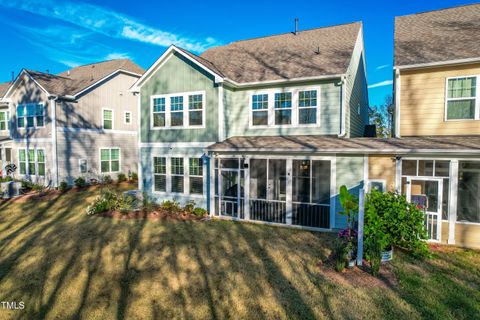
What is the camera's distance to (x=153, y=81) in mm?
15031

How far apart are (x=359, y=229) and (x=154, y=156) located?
11.1 metres

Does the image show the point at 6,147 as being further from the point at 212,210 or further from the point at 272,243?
the point at 272,243

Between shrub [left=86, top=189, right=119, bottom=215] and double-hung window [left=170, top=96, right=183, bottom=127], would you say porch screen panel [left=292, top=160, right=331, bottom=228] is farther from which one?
shrub [left=86, top=189, right=119, bottom=215]

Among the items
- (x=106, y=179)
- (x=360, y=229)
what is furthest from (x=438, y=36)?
(x=106, y=179)

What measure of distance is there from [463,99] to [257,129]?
8.53 m

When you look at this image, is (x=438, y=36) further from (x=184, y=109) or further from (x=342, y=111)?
(x=184, y=109)

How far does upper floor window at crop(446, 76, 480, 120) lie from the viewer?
10672mm

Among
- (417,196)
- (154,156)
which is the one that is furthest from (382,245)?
(154,156)

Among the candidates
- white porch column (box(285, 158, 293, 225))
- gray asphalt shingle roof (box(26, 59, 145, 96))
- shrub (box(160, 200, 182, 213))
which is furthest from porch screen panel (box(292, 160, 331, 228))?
gray asphalt shingle roof (box(26, 59, 145, 96))

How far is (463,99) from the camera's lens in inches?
427

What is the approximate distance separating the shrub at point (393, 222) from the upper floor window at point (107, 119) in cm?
1961

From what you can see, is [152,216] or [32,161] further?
[32,161]

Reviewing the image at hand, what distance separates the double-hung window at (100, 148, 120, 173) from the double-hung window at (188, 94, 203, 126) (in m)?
10.6

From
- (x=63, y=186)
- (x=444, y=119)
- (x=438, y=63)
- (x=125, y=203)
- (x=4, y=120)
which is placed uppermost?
(x=438, y=63)
